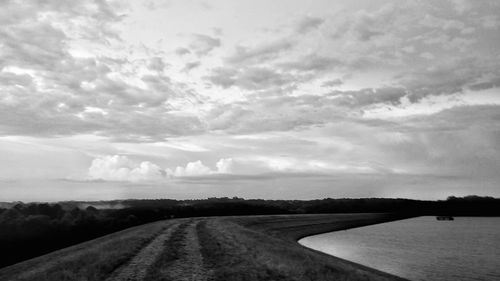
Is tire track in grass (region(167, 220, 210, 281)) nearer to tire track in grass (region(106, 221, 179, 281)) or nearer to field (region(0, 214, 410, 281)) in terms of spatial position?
field (region(0, 214, 410, 281))

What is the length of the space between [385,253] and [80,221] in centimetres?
6436

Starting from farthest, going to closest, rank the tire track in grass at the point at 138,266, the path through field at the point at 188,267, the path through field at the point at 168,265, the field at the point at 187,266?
the field at the point at 187,266, the path through field at the point at 188,267, the path through field at the point at 168,265, the tire track in grass at the point at 138,266

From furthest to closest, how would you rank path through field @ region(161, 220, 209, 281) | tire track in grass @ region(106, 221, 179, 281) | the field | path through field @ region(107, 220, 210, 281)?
the field, path through field @ region(161, 220, 209, 281), path through field @ region(107, 220, 210, 281), tire track in grass @ region(106, 221, 179, 281)

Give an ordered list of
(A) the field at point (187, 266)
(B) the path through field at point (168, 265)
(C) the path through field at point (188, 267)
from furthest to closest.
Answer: (A) the field at point (187, 266)
(C) the path through field at point (188, 267)
(B) the path through field at point (168, 265)

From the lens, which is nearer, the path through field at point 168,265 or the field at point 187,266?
the path through field at point 168,265

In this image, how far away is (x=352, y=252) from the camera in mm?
55375

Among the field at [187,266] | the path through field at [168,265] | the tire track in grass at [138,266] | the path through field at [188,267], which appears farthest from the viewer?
the field at [187,266]

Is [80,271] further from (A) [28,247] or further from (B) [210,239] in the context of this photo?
(A) [28,247]

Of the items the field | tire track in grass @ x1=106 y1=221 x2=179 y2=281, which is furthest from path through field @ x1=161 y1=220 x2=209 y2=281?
tire track in grass @ x1=106 y1=221 x2=179 y2=281

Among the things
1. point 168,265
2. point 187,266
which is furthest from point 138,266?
point 187,266

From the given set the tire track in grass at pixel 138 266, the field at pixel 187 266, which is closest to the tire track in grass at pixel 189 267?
the field at pixel 187 266

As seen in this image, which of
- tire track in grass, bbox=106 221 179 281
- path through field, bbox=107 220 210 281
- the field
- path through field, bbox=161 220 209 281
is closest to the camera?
tire track in grass, bbox=106 221 179 281

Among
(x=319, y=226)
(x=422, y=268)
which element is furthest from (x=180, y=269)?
(x=319, y=226)

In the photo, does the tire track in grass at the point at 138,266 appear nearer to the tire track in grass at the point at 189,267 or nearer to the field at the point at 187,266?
the field at the point at 187,266
